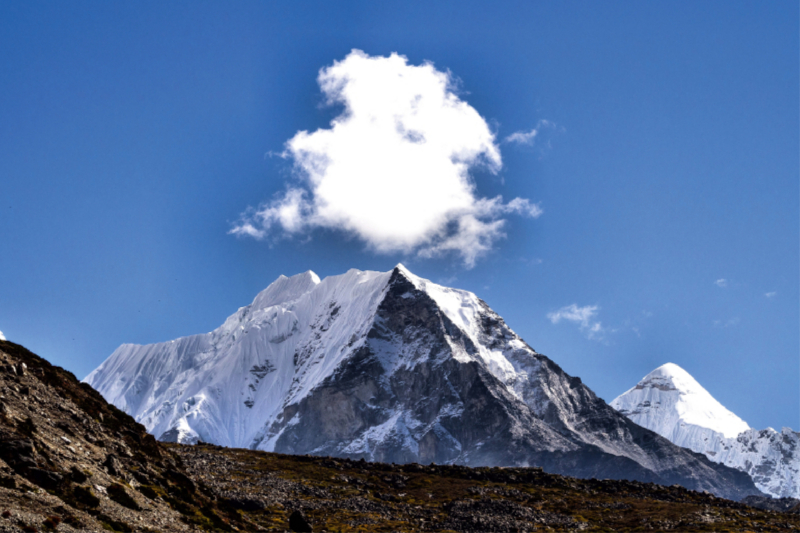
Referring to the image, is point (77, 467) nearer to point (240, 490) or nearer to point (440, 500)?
point (240, 490)

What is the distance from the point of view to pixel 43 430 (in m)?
66.0

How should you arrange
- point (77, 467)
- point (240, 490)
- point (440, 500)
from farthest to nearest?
point (440, 500), point (240, 490), point (77, 467)

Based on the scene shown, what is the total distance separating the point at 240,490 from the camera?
406ft

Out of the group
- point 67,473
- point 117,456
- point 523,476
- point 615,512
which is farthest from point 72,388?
point 523,476

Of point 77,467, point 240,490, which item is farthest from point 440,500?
point 77,467

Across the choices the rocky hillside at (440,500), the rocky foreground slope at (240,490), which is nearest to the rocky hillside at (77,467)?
the rocky foreground slope at (240,490)

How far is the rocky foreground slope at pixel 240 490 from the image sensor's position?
60.1 meters

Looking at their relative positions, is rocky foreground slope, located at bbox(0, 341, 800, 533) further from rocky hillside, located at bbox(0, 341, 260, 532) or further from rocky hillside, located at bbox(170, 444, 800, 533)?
rocky hillside, located at bbox(170, 444, 800, 533)

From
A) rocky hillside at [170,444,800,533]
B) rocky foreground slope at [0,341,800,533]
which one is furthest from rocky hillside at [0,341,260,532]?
rocky hillside at [170,444,800,533]

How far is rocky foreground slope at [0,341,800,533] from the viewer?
6009cm

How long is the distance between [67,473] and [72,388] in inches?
822

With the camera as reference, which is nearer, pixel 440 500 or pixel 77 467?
pixel 77 467

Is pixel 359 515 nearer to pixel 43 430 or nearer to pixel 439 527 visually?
pixel 439 527

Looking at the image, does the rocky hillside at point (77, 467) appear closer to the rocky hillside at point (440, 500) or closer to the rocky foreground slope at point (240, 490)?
the rocky foreground slope at point (240, 490)
